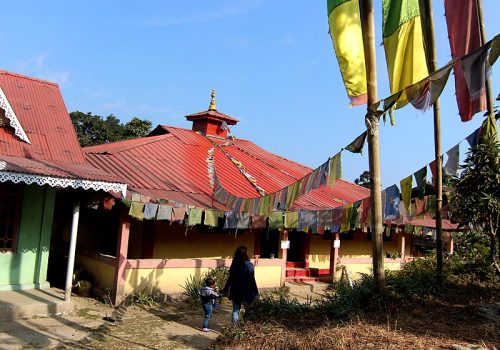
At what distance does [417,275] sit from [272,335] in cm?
388

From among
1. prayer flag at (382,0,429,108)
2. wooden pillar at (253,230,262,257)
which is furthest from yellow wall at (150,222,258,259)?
prayer flag at (382,0,429,108)

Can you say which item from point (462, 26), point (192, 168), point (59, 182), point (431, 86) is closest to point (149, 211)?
point (59, 182)

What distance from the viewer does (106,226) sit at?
14531mm

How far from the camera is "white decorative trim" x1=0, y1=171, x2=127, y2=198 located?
841cm

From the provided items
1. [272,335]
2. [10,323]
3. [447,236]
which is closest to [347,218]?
[272,335]

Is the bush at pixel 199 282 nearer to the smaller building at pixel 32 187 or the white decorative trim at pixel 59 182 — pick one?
the smaller building at pixel 32 187

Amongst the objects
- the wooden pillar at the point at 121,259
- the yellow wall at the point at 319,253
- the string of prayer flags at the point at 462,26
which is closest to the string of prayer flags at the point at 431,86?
the string of prayer flags at the point at 462,26

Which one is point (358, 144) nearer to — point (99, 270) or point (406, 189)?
point (406, 189)

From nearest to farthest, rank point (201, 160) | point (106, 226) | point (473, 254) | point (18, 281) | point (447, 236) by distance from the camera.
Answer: point (18, 281) < point (473, 254) < point (106, 226) < point (201, 160) < point (447, 236)

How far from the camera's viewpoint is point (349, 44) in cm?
742

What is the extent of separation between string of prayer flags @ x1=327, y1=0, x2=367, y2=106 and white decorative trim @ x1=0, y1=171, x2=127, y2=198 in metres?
5.12

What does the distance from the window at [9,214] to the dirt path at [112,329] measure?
76.5 inches

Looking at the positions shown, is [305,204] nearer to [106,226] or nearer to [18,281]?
[106,226]

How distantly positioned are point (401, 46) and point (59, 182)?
22.2ft
